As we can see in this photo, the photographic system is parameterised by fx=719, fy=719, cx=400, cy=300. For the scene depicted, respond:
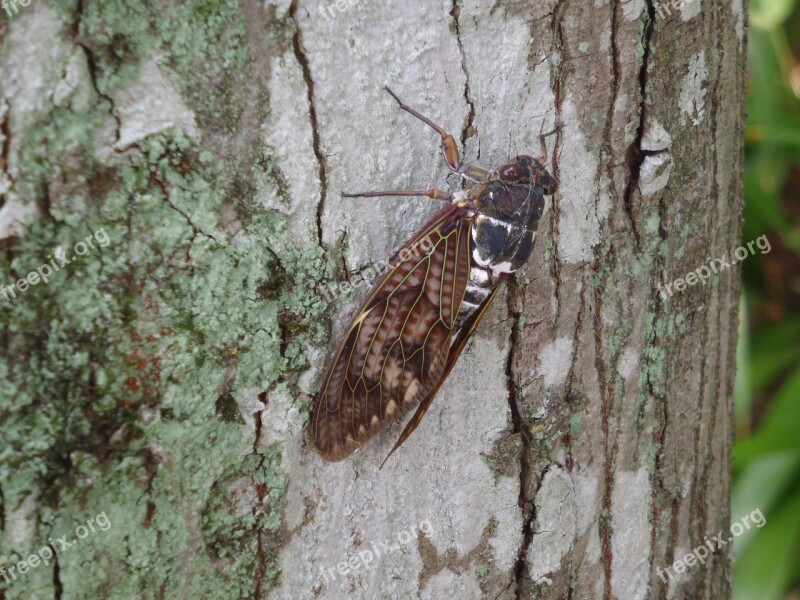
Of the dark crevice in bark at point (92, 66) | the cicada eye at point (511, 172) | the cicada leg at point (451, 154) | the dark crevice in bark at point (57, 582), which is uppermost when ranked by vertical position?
the cicada eye at point (511, 172)

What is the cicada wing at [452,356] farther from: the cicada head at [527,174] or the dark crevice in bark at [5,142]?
the dark crevice in bark at [5,142]

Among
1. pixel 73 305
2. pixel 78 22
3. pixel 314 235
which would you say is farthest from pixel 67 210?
pixel 314 235

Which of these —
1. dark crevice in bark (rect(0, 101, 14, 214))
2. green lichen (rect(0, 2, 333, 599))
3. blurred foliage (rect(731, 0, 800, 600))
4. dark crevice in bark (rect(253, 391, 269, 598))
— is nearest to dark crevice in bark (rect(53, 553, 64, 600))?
green lichen (rect(0, 2, 333, 599))

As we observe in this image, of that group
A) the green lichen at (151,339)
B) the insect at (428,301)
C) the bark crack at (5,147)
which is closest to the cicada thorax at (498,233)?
the insect at (428,301)

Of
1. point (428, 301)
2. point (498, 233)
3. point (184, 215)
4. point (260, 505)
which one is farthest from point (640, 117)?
point (260, 505)

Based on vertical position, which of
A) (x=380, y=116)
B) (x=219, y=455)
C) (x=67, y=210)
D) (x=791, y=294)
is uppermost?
(x=791, y=294)

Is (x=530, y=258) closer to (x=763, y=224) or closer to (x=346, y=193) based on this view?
(x=346, y=193)
